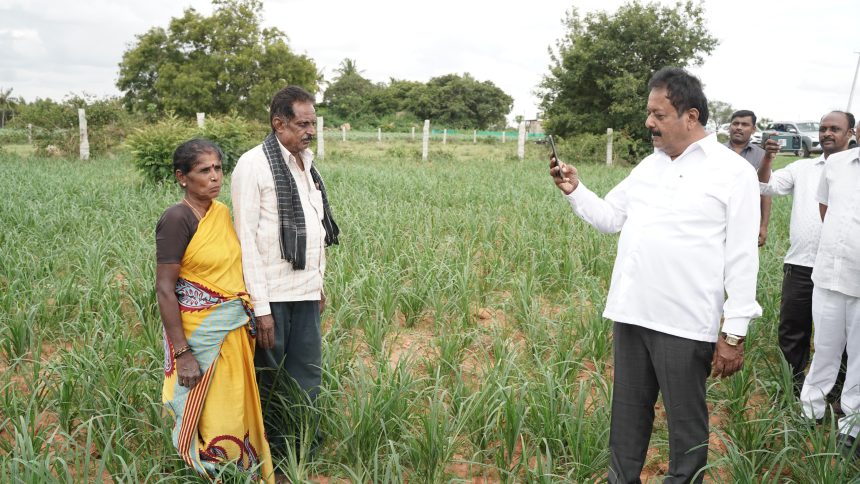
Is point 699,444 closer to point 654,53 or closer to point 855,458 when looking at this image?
point 855,458

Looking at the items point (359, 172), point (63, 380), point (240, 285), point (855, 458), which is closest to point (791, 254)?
point (855, 458)

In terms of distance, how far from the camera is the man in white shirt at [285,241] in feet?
7.43

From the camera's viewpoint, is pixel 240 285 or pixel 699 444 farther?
pixel 240 285

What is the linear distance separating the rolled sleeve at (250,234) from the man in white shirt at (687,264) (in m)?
1.29

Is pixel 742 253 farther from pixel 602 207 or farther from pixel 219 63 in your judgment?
pixel 219 63

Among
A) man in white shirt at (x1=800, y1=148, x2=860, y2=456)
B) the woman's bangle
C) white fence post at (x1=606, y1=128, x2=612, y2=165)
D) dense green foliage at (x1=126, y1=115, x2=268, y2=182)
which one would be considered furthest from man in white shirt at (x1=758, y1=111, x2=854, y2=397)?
white fence post at (x1=606, y1=128, x2=612, y2=165)

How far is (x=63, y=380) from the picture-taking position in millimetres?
2646

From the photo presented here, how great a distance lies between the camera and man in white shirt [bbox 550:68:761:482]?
1993 millimetres

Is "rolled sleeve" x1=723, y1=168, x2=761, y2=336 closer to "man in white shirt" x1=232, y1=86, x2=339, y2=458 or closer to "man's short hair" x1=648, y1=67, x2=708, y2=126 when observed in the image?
"man's short hair" x1=648, y1=67, x2=708, y2=126

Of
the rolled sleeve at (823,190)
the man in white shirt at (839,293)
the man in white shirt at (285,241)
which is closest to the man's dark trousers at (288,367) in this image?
the man in white shirt at (285,241)

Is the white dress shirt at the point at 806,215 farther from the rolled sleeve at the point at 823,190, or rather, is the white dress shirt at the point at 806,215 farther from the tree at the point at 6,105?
the tree at the point at 6,105

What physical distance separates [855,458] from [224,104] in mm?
23706

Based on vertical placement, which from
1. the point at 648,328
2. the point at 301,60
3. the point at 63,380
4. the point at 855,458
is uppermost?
the point at 301,60

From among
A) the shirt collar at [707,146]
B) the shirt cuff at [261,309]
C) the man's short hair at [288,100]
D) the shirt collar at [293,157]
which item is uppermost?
the man's short hair at [288,100]
